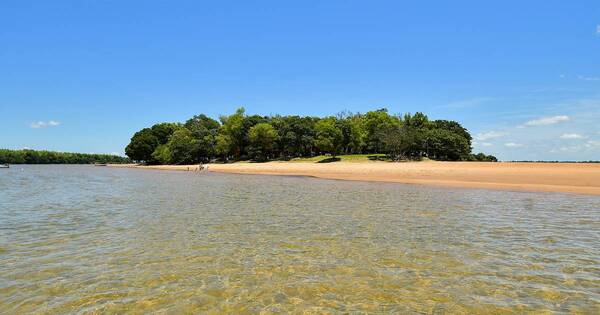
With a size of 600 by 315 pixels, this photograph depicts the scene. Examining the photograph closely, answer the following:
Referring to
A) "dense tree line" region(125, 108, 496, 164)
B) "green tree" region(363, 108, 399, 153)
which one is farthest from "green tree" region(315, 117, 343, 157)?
"green tree" region(363, 108, 399, 153)

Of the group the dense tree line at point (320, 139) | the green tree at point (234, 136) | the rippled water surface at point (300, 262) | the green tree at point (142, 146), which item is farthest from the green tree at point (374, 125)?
the rippled water surface at point (300, 262)

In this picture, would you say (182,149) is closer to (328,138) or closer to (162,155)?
(162,155)

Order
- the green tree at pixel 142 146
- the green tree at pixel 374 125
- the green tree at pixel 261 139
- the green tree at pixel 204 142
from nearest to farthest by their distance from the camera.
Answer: the green tree at pixel 261 139 → the green tree at pixel 374 125 → the green tree at pixel 204 142 → the green tree at pixel 142 146

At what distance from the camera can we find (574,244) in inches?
414

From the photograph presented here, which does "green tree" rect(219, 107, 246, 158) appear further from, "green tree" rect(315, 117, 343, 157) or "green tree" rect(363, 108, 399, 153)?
"green tree" rect(363, 108, 399, 153)

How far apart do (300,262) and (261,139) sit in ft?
335

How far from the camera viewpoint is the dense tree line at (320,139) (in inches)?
3834

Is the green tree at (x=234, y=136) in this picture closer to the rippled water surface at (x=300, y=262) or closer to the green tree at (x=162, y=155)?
the green tree at (x=162, y=155)

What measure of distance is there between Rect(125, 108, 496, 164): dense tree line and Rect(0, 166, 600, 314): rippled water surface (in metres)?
78.0

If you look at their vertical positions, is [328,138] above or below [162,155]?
above


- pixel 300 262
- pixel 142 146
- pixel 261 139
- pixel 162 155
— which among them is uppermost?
pixel 261 139

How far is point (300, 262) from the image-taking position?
895 cm

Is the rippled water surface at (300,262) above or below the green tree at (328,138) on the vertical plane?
below

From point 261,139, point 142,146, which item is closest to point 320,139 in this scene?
point 261,139
